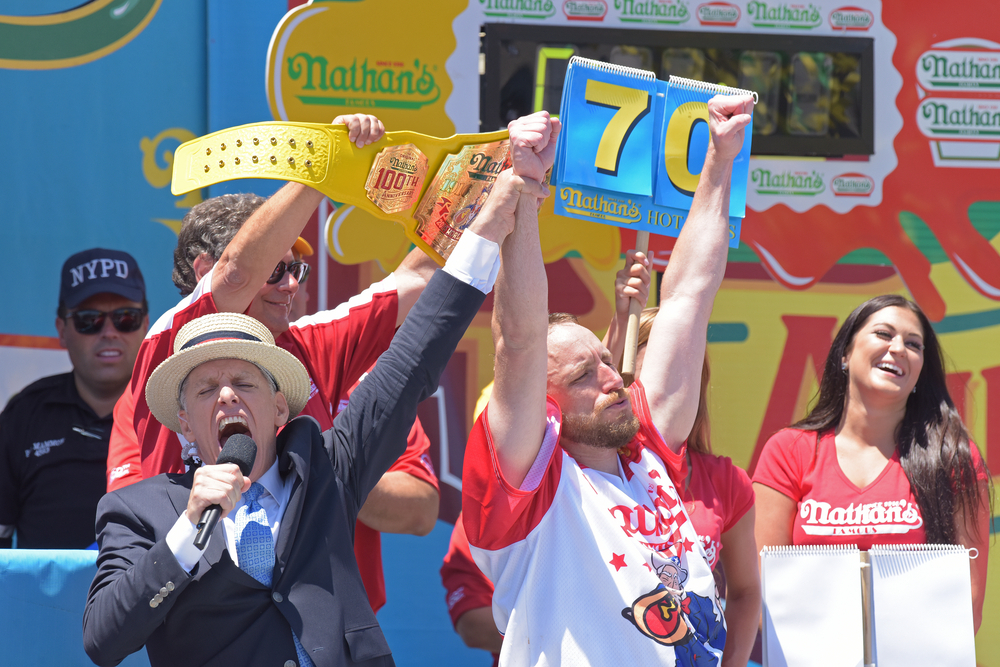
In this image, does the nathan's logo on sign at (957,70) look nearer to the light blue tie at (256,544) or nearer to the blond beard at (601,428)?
the blond beard at (601,428)

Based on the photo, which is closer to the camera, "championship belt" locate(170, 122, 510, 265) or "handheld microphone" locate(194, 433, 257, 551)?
"handheld microphone" locate(194, 433, 257, 551)

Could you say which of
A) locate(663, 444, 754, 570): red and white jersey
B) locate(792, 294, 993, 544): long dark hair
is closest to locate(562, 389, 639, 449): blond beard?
locate(663, 444, 754, 570): red and white jersey

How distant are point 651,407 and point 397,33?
194 cm

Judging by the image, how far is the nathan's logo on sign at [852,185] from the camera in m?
3.73

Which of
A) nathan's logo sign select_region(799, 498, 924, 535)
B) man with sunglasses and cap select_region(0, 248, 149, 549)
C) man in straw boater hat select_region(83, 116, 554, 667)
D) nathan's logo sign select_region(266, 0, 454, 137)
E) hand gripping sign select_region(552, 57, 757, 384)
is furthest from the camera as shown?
nathan's logo sign select_region(266, 0, 454, 137)

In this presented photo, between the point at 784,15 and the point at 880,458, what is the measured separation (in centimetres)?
177

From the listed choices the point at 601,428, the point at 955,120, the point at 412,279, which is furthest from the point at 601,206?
the point at 955,120

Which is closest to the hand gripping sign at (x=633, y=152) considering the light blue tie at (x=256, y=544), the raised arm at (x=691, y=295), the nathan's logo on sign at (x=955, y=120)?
the raised arm at (x=691, y=295)

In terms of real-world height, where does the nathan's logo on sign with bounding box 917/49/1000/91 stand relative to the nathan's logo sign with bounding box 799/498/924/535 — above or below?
above

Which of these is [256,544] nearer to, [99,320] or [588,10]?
[99,320]

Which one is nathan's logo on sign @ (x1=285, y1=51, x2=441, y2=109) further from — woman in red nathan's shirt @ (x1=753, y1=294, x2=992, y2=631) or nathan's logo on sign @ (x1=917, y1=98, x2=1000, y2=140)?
nathan's logo on sign @ (x1=917, y1=98, x2=1000, y2=140)

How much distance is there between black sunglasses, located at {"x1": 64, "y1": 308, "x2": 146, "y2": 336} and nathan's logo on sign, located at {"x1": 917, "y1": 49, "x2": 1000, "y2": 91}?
9.82 feet

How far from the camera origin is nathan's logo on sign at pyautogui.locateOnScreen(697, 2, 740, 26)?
369 cm

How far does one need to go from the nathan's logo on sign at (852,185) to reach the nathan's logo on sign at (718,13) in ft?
2.33
